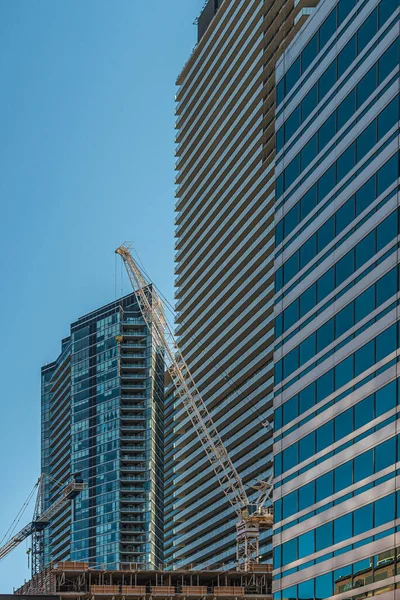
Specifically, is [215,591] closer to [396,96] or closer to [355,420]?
[355,420]

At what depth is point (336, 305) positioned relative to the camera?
266 ft

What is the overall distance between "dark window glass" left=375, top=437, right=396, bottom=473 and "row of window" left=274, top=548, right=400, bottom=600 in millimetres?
4836

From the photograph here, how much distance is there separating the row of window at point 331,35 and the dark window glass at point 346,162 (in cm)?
601

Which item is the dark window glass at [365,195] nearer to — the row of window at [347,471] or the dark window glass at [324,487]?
the row of window at [347,471]

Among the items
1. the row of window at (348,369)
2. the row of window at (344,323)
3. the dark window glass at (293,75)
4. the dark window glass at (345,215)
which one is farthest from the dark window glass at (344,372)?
the dark window glass at (293,75)

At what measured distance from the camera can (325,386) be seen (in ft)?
267

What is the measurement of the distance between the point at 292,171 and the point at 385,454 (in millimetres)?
28735

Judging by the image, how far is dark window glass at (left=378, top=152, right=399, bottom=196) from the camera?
7400 cm

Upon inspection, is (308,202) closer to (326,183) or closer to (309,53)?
(326,183)

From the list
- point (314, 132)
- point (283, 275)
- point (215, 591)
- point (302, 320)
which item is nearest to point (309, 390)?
point (302, 320)

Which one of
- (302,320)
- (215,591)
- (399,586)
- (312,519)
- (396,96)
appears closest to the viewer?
(399,586)

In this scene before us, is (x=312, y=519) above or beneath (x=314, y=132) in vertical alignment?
beneath

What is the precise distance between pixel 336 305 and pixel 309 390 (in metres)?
6.83

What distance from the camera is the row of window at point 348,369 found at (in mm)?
72631
